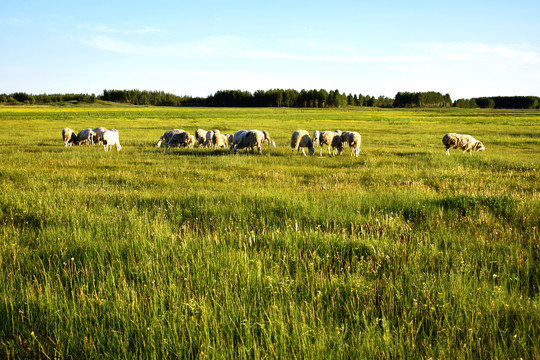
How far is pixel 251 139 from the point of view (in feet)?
69.8

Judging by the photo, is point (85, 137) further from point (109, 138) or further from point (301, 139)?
point (301, 139)

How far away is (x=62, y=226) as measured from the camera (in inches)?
209

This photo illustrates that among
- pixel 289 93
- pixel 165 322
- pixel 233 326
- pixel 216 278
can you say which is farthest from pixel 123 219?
pixel 289 93

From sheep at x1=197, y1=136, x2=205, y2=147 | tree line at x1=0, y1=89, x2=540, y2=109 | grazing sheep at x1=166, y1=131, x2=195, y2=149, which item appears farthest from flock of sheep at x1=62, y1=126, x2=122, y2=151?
tree line at x1=0, y1=89, x2=540, y2=109

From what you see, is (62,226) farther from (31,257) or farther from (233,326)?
(233,326)

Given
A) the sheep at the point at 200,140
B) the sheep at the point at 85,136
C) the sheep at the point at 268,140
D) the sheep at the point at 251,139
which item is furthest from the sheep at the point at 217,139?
the sheep at the point at 85,136

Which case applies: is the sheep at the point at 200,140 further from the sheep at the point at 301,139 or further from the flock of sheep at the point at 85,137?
the sheep at the point at 301,139

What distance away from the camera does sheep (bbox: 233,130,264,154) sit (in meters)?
21.1

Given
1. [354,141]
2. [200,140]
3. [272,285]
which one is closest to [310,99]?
[200,140]

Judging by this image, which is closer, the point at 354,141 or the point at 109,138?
the point at 354,141

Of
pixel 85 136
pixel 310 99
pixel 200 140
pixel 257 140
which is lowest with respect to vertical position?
pixel 200 140

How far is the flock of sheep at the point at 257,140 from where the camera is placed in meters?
21.1

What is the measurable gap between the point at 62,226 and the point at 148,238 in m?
1.89

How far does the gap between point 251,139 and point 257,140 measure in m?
0.47
